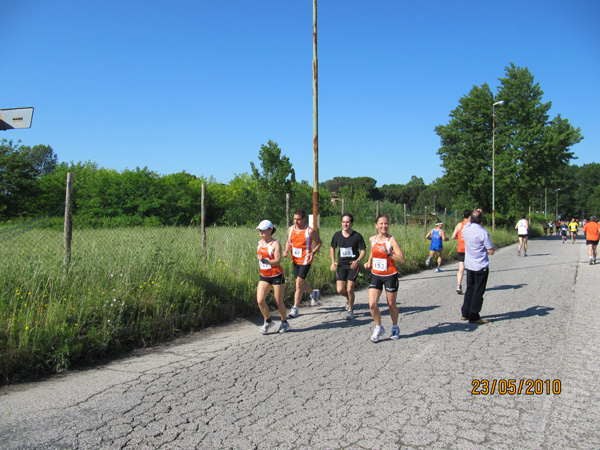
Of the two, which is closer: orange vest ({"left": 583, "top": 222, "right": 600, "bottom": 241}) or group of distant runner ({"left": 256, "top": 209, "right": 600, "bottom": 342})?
group of distant runner ({"left": 256, "top": 209, "right": 600, "bottom": 342})

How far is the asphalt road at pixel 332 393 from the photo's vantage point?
2.97 metres

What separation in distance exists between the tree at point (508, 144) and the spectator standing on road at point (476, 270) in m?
31.8

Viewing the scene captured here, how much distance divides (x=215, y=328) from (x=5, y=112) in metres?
3.76

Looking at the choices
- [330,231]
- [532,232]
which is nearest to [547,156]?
[532,232]

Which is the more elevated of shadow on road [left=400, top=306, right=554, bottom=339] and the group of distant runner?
the group of distant runner

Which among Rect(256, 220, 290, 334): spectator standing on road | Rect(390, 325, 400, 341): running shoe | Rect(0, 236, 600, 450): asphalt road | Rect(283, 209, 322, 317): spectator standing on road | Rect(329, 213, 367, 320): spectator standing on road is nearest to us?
Rect(0, 236, 600, 450): asphalt road

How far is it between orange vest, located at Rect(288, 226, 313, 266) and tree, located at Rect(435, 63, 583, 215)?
32.7 metres

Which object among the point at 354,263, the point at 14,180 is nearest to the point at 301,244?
the point at 354,263

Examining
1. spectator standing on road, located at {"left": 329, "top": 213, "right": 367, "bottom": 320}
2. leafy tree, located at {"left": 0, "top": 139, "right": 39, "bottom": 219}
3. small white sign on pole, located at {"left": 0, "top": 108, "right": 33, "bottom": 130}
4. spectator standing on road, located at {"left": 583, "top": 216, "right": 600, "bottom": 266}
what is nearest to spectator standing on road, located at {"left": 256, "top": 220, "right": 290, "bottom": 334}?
spectator standing on road, located at {"left": 329, "top": 213, "right": 367, "bottom": 320}

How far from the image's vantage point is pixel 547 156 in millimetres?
35312

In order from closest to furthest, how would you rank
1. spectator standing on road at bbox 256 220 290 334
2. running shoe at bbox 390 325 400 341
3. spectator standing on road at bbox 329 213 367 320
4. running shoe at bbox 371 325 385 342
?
1. running shoe at bbox 371 325 385 342
2. running shoe at bbox 390 325 400 341
3. spectator standing on road at bbox 256 220 290 334
4. spectator standing on road at bbox 329 213 367 320

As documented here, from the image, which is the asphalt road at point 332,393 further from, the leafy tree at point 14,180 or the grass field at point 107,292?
the leafy tree at point 14,180

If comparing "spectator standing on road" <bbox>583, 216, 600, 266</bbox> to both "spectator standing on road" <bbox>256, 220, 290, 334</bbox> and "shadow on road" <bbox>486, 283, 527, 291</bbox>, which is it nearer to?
"shadow on road" <bbox>486, 283, 527, 291</bbox>

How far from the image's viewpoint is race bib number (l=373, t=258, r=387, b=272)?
542 cm
